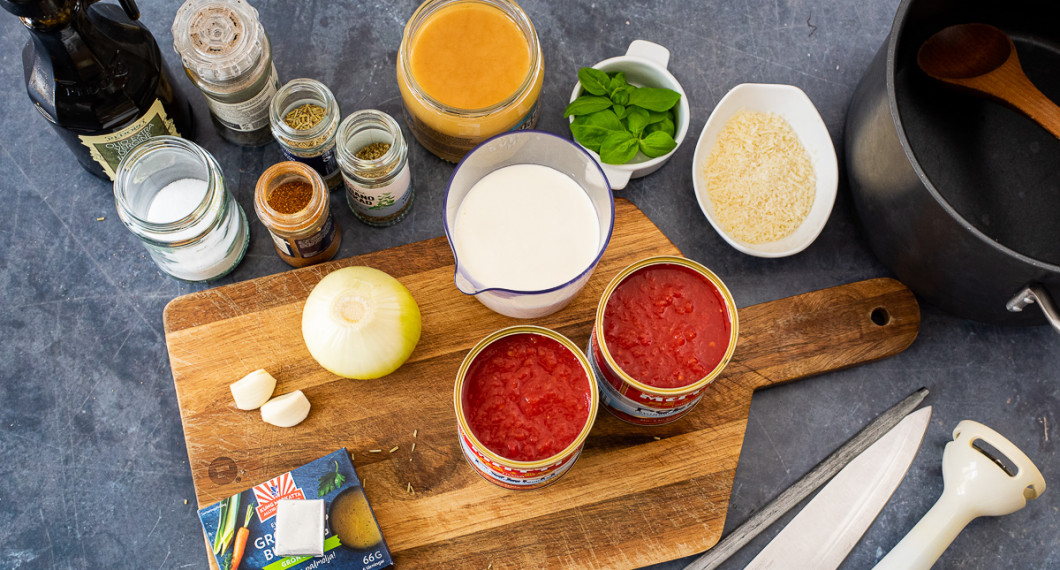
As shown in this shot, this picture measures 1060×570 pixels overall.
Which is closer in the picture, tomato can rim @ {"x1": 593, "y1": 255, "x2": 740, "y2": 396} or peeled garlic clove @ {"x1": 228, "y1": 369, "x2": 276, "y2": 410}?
tomato can rim @ {"x1": 593, "y1": 255, "x2": 740, "y2": 396}

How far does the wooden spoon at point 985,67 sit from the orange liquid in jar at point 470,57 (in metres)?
0.85

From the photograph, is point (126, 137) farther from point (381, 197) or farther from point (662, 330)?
point (662, 330)

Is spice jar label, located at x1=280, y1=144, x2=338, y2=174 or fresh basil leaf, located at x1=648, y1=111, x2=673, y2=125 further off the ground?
fresh basil leaf, located at x1=648, y1=111, x2=673, y2=125

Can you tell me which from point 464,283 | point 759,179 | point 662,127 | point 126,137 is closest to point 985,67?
point 759,179

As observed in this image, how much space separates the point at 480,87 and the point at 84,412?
1008 mm

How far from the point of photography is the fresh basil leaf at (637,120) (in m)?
1.49

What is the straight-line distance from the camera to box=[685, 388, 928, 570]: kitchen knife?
140cm

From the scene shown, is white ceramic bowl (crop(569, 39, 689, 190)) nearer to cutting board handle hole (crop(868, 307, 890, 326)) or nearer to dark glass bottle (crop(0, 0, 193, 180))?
cutting board handle hole (crop(868, 307, 890, 326))

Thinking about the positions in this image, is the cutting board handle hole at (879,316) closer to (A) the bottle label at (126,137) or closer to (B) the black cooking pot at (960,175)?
(B) the black cooking pot at (960,175)

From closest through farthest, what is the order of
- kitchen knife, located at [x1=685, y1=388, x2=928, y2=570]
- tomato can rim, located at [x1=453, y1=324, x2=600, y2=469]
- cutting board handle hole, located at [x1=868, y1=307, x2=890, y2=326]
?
tomato can rim, located at [x1=453, y1=324, x2=600, y2=469] < kitchen knife, located at [x1=685, y1=388, x2=928, y2=570] < cutting board handle hole, located at [x1=868, y1=307, x2=890, y2=326]

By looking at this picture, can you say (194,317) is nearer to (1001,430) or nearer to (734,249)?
(734,249)

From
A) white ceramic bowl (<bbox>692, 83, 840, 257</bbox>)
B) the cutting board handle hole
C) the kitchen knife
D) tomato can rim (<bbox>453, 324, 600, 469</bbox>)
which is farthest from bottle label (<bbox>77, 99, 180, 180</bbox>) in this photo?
the cutting board handle hole

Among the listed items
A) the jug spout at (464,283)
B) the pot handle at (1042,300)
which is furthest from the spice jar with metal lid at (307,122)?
the pot handle at (1042,300)

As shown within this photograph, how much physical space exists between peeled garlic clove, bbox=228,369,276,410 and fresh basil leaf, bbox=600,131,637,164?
77 cm
